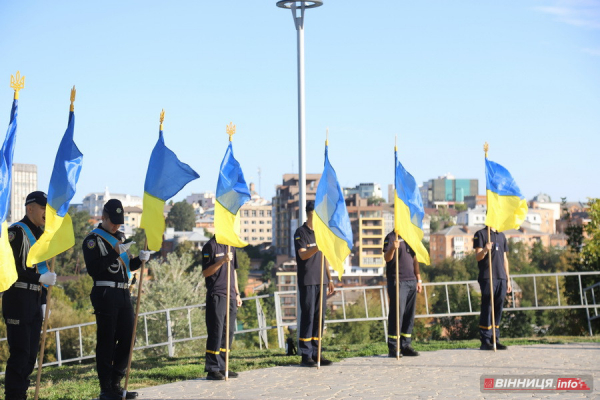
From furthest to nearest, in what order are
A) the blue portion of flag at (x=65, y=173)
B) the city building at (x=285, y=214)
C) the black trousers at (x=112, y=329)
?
the city building at (x=285, y=214)
the black trousers at (x=112, y=329)
the blue portion of flag at (x=65, y=173)

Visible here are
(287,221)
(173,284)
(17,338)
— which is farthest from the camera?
(287,221)

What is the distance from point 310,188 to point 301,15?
105 m

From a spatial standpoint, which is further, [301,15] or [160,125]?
[301,15]

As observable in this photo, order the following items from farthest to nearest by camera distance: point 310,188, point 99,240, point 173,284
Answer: point 310,188, point 173,284, point 99,240

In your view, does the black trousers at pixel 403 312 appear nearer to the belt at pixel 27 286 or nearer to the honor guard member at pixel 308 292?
the honor guard member at pixel 308 292

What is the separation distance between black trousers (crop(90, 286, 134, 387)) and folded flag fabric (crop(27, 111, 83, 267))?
2.63ft

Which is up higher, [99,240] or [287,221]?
[287,221]

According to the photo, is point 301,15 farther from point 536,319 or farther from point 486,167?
point 536,319

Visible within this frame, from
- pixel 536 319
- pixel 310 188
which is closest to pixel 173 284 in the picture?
pixel 536 319

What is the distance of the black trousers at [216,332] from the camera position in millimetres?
9953

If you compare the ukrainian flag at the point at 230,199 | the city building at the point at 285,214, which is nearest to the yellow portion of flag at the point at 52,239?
the ukrainian flag at the point at 230,199

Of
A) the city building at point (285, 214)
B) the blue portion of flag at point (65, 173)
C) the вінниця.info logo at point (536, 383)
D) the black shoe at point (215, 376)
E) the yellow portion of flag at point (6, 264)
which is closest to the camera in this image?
the yellow portion of flag at point (6, 264)

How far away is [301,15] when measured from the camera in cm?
1275

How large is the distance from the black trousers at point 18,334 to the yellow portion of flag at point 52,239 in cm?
40
